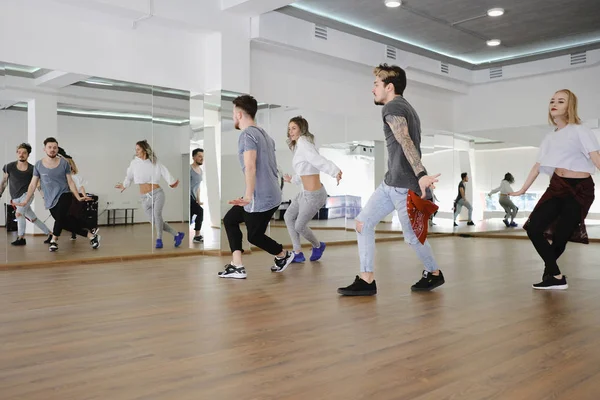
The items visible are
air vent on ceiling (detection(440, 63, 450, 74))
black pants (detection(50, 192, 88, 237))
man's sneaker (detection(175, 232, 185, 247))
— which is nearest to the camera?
black pants (detection(50, 192, 88, 237))

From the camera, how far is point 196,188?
7176 millimetres

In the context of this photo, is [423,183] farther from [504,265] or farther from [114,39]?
[114,39]

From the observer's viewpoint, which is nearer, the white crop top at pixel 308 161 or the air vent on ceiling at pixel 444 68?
the white crop top at pixel 308 161

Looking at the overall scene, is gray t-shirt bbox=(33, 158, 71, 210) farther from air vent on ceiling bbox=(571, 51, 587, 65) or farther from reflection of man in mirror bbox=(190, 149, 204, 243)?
air vent on ceiling bbox=(571, 51, 587, 65)

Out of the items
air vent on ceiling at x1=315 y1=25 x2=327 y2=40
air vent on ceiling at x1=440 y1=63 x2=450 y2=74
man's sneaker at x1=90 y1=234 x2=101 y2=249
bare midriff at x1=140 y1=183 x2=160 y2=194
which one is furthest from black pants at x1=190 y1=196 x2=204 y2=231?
air vent on ceiling at x1=440 y1=63 x2=450 y2=74

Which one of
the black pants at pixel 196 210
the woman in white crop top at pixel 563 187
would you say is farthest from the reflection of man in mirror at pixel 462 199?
the woman in white crop top at pixel 563 187

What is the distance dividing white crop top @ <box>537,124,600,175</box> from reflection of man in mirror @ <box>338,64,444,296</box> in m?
1.09

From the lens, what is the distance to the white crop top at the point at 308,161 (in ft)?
18.7

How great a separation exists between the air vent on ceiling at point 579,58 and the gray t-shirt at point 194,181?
654 centimetres

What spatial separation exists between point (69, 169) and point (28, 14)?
5.06 feet

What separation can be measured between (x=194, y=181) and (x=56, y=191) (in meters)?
1.60

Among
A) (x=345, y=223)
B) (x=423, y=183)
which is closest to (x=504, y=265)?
(x=423, y=183)

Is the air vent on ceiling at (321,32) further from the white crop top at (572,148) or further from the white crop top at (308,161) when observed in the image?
the white crop top at (572,148)

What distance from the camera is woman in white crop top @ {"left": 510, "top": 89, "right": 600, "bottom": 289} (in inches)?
167
